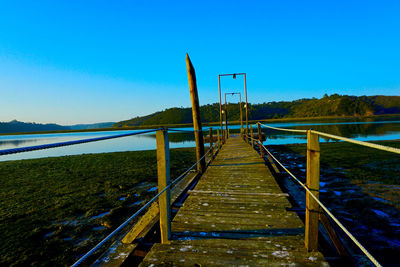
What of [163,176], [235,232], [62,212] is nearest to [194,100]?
[163,176]

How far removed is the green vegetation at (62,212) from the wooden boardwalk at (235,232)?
2796 millimetres

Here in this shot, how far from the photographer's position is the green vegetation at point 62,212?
414 cm

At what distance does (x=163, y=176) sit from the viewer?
97.2 inches

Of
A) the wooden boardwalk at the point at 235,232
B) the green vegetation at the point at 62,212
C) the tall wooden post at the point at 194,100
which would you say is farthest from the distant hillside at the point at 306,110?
the wooden boardwalk at the point at 235,232

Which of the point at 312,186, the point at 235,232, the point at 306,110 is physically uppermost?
the point at 306,110

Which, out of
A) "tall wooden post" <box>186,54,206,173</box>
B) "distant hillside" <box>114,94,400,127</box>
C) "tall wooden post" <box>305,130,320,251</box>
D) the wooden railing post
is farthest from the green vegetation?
"distant hillside" <box>114,94,400,127</box>

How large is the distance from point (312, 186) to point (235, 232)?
126 cm

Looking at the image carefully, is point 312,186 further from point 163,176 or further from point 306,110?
point 306,110

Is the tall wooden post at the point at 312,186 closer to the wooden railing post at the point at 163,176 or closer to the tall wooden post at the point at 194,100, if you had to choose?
the wooden railing post at the point at 163,176

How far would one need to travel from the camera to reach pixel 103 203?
665 cm

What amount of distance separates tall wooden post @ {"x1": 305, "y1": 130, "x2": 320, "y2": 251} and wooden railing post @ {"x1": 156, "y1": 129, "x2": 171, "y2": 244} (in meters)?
1.63

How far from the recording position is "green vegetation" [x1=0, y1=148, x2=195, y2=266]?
4137 mm

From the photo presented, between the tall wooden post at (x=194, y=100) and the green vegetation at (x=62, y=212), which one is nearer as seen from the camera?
the green vegetation at (x=62, y=212)

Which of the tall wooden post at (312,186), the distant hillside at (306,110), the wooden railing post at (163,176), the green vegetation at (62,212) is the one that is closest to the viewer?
the tall wooden post at (312,186)
